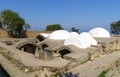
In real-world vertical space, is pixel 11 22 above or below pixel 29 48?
above

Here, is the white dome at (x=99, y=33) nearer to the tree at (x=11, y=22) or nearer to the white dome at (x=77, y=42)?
the white dome at (x=77, y=42)

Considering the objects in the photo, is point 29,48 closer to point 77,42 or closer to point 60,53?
point 60,53

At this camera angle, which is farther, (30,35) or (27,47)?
(30,35)

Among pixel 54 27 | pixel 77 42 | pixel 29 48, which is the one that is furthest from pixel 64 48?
pixel 54 27

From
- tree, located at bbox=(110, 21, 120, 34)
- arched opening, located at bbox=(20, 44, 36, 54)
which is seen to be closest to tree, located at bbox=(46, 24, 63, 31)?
tree, located at bbox=(110, 21, 120, 34)

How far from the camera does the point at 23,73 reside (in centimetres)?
1283

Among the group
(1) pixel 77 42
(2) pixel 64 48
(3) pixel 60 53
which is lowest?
(3) pixel 60 53

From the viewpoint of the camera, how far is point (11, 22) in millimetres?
40312

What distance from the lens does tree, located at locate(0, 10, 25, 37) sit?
4034 centimetres

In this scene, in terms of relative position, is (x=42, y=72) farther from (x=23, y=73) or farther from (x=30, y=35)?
(x=30, y=35)

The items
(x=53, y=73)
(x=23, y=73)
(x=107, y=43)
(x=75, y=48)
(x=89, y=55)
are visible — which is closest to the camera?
(x=23, y=73)

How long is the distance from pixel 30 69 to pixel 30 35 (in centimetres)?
2908

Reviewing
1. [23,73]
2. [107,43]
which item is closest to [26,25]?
[107,43]

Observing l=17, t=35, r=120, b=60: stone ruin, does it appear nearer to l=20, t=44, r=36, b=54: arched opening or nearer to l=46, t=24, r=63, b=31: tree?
l=20, t=44, r=36, b=54: arched opening
